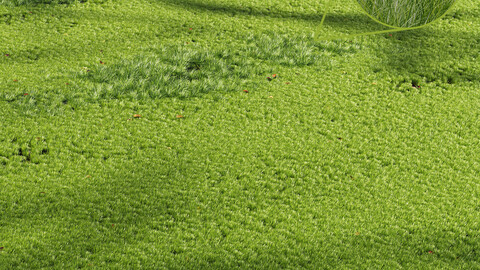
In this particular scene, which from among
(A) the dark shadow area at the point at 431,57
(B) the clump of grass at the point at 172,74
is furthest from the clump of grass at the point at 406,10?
(A) the dark shadow area at the point at 431,57

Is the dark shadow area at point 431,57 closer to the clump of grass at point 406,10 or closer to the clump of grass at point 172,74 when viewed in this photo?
the clump of grass at point 172,74

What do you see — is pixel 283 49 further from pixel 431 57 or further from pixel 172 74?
pixel 431 57

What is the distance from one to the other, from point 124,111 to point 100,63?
104 cm

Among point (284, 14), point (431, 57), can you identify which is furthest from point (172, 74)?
point (431, 57)

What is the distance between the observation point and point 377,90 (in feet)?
15.7

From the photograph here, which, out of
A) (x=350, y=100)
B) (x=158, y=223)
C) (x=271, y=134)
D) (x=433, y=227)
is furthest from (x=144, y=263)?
(x=350, y=100)

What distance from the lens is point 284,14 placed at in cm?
643

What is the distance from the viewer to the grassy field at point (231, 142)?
113 inches

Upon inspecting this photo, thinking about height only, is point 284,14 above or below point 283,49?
above

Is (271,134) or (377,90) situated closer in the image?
(271,134)

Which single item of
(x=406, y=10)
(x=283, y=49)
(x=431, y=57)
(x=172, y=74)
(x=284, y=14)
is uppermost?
(x=406, y=10)

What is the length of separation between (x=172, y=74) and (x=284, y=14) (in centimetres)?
245

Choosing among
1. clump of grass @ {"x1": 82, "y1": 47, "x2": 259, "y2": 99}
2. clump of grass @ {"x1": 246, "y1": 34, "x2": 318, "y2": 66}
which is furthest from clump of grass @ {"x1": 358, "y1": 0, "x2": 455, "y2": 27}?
clump of grass @ {"x1": 246, "y1": 34, "x2": 318, "y2": 66}

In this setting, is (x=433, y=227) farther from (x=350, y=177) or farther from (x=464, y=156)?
(x=464, y=156)
